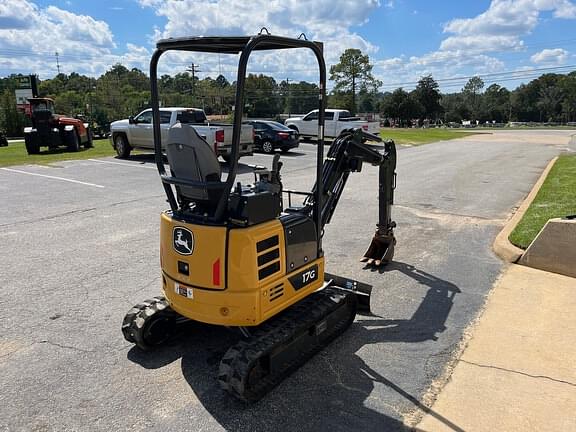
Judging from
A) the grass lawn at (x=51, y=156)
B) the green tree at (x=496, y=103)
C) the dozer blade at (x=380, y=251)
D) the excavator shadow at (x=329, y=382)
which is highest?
the green tree at (x=496, y=103)

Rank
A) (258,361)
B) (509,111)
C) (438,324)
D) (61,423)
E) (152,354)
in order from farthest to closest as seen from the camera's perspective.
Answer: (509,111), (438,324), (152,354), (258,361), (61,423)

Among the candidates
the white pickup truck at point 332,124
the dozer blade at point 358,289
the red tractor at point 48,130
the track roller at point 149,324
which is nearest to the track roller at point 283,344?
the dozer blade at point 358,289

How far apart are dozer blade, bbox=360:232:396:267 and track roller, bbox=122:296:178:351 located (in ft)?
10.6

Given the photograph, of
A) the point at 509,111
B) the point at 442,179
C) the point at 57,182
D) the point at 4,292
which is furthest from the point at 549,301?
the point at 509,111

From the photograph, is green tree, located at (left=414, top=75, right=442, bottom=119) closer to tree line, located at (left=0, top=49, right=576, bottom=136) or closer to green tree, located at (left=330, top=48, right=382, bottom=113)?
tree line, located at (left=0, top=49, right=576, bottom=136)

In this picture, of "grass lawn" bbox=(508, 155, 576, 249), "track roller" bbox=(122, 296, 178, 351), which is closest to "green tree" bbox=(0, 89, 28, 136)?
"grass lawn" bbox=(508, 155, 576, 249)

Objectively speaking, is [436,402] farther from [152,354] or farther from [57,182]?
[57,182]

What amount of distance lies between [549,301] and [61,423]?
16.7 feet

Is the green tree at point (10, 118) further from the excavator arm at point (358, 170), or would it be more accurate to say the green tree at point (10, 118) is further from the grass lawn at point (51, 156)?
the excavator arm at point (358, 170)

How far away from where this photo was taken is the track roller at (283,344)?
351 centimetres

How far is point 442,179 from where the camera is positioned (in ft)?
51.3

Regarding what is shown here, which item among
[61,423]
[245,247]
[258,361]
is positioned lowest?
[61,423]

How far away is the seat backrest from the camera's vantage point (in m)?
3.64

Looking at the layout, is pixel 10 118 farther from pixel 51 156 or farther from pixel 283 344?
pixel 283 344
